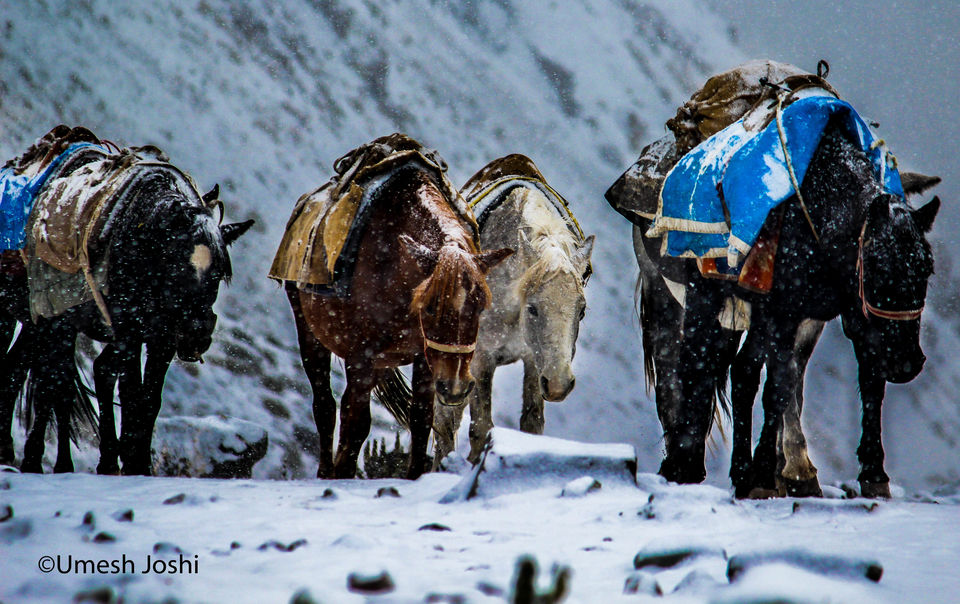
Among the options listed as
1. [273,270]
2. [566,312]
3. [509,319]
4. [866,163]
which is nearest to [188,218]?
[273,270]

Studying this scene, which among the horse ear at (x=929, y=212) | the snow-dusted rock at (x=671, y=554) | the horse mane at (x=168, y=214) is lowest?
the snow-dusted rock at (x=671, y=554)

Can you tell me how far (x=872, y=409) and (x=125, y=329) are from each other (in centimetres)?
411

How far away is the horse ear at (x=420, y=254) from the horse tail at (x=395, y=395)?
6.30ft

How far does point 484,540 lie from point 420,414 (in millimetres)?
2183

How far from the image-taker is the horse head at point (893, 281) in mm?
3229

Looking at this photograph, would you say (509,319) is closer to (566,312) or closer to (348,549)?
(566,312)

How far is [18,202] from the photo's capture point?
5219 mm

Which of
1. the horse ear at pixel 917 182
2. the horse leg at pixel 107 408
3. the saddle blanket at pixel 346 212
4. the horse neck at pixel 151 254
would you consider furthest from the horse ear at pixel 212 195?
the horse ear at pixel 917 182

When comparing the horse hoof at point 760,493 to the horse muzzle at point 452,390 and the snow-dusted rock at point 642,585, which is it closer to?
the horse muzzle at point 452,390

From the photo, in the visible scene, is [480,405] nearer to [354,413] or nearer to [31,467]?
[354,413]

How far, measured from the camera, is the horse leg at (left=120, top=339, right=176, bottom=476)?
4.62 meters

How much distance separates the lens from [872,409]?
360cm

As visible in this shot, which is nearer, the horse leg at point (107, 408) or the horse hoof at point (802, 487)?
the horse hoof at point (802, 487)

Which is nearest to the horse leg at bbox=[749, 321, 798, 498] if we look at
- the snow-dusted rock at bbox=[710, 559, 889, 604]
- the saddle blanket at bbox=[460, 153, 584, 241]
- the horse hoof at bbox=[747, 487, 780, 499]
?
the horse hoof at bbox=[747, 487, 780, 499]
